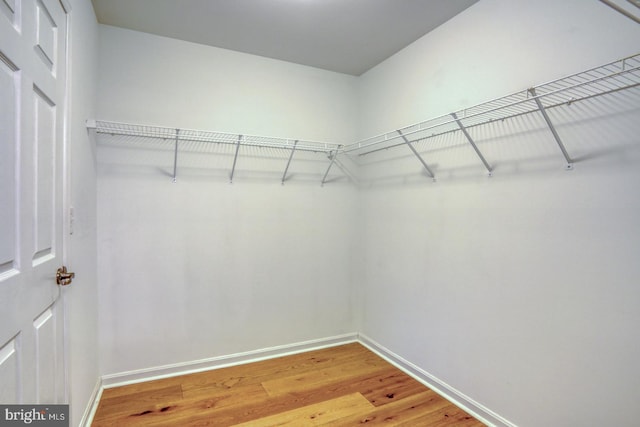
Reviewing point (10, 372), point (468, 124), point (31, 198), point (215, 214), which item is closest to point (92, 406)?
point (10, 372)

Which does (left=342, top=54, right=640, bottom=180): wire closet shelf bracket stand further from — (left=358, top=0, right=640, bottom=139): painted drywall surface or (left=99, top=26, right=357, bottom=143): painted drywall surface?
(left=99, top=26, right=357, bottom=143): painted drywall surface

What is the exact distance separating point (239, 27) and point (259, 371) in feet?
7.94

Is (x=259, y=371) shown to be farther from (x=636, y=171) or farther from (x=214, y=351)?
(x=636, y=171)

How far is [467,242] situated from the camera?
6.61 feet

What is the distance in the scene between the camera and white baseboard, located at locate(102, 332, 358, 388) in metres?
2.26

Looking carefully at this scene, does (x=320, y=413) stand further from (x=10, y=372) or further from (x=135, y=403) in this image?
(x=10, y=372)

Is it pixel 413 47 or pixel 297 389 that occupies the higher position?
pixel 413 47

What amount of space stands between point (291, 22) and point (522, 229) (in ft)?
6.08

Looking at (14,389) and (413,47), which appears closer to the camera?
(14,389)

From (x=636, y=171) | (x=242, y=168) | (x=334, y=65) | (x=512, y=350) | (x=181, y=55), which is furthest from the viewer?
(x=334, y=65)

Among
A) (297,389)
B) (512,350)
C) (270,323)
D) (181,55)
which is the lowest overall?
(297,389)

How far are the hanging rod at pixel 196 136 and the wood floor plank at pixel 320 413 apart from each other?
5.68ft

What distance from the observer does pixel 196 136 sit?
240cm

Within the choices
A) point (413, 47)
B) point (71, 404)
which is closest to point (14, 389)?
point (71, 404)
